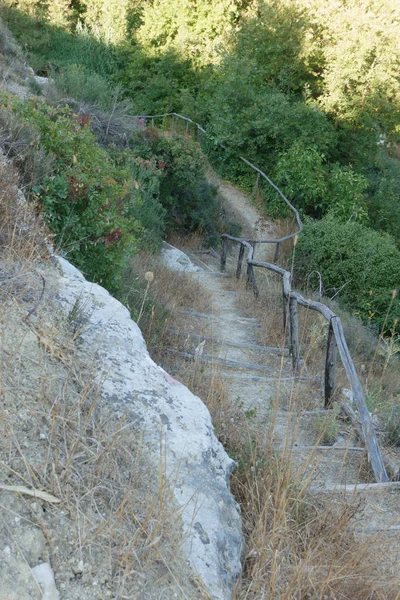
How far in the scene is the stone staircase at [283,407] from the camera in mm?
3414

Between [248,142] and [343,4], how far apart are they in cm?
552

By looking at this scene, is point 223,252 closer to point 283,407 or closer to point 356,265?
point 356,265

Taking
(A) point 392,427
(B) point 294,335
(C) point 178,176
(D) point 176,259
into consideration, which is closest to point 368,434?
(A) point 392,427

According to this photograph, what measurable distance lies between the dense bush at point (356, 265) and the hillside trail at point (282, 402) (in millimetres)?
2826

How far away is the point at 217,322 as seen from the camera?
8.04m

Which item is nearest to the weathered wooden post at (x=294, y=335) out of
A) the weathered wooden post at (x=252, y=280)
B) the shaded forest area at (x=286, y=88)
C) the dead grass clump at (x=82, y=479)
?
the weathered wooden post at (x=252, y=280)

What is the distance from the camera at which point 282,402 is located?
561cm

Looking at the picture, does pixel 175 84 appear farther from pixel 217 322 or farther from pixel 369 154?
pixel 217 322

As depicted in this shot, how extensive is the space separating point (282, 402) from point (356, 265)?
26.0 feet

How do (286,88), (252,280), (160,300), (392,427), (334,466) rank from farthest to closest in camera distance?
(286,88) → (252,280) → (160,300) → (392,427) → (334,466)

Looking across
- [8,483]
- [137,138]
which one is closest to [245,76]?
[137,138]

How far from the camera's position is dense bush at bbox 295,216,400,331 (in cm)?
1237

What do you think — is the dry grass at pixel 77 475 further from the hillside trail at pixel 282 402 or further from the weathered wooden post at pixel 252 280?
the weathered wooden post at pixel 252 280

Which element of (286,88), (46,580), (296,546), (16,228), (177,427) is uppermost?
(286,88)
